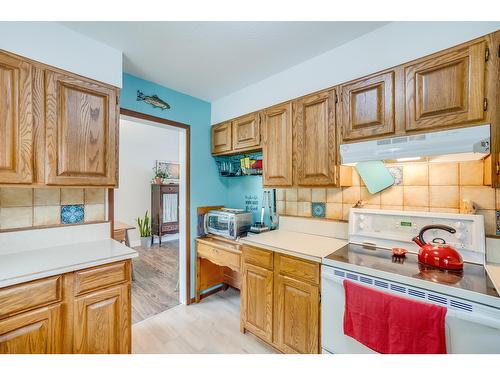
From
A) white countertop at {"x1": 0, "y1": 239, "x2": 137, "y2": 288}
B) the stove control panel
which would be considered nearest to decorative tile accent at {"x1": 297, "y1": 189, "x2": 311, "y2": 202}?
the stove control panel

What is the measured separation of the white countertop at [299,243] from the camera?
61.2 inches

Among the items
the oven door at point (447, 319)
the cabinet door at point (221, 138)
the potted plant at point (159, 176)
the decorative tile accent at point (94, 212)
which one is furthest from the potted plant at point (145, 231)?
the oven door at point (447, 319)

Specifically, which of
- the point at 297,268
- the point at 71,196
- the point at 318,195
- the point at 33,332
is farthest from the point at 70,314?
the point at 318,195

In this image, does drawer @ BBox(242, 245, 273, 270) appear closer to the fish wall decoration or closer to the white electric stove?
the white electric stove

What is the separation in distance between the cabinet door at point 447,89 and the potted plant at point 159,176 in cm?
460

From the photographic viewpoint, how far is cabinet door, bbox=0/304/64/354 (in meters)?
1.11

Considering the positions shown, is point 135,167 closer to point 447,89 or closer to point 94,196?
point 94,196

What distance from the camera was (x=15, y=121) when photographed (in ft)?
4.28

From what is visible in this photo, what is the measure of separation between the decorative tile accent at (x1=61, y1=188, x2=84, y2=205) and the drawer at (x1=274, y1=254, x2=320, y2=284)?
1.59m

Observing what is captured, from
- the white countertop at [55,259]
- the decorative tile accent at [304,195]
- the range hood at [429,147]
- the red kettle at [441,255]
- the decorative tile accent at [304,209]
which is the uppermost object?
the range hood at [429,147]

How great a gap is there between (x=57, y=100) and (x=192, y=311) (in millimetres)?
2194

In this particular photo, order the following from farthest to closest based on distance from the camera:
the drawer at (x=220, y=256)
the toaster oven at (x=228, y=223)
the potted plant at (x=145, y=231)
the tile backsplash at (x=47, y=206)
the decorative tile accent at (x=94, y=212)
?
the potted plant at (x=145, y=231) < the toaster oven at (x=228, y=223) < the drawer at (x=220, y=256) < the decorative tile accent at (x=94, y=212) < the tile backsplash at (x=47, y=206)

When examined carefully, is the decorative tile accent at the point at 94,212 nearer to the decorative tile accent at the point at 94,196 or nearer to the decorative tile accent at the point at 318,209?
the decorative tile accent at the point at 94,196

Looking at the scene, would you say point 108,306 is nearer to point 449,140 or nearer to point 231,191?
point 231,191
